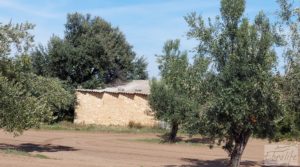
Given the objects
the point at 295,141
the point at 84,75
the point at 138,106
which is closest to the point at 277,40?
the point at 295,141

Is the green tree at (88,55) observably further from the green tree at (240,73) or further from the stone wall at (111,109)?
the green tree at (240,73)

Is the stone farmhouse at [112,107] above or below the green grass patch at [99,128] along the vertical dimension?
above

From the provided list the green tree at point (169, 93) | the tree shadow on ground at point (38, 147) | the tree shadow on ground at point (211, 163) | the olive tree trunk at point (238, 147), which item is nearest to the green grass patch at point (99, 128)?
A: the green tree at point (169, 93)

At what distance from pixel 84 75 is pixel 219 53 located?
147 feet

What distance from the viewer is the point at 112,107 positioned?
56.3 metres

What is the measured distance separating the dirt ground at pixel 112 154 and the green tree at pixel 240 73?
5821 millimetres

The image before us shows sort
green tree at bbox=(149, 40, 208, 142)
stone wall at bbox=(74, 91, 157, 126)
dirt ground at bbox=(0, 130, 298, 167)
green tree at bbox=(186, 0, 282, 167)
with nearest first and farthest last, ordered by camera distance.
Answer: green tree at bbox=(186, 0, 282, 167) < dirt ground at bbox=(0, 130, 298, 167) < green tree at bbox=(149, 40, 208, 142) < stone wall at bbox=(74, 91, 157, 126)

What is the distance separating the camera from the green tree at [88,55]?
6200 centimetres

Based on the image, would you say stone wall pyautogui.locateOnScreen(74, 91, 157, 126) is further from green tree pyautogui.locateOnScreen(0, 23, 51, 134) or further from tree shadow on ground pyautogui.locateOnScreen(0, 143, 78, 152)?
green tree pyautogui.locateOnScreen(0, 23, 51, 134)

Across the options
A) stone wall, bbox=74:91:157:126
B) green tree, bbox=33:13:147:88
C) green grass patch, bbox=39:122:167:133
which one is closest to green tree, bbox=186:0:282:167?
green grass patch, bbox=39:122:167:133

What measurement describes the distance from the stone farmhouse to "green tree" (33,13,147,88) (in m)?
6.11

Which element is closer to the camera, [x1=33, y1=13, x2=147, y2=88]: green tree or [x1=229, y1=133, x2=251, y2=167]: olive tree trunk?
[x1=229, y1=133, x2=251, y2=167]: olive tree trunk

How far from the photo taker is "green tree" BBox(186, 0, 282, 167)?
19.1m

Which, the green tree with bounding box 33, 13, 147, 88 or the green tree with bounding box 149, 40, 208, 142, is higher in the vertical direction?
the green tree with bounding box 33, 13, 147, 88
